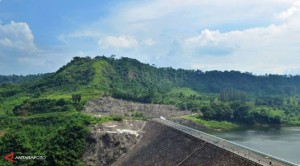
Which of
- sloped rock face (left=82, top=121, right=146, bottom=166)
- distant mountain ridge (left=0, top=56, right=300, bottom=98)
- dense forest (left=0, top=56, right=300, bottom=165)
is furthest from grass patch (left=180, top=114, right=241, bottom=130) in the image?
sloped rock face (left=82, top=121, right=146, bottom=166)

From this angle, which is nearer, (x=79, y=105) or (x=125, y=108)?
(x=79, y=105)

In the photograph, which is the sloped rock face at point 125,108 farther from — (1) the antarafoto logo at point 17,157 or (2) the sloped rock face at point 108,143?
(1) the antarafoto logo at point 17,157

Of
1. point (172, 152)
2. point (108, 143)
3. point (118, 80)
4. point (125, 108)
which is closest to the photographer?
point (172, 152)

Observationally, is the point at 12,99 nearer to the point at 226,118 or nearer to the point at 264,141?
the point at 226,118

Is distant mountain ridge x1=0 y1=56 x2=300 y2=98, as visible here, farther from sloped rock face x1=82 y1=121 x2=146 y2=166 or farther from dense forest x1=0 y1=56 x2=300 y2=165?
sloped rock face x1=82 y1=121 x2=146 y2=166

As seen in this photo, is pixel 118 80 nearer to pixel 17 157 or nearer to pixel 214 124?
pixel 214 124

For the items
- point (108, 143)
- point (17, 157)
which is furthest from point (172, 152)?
point (17, 157)

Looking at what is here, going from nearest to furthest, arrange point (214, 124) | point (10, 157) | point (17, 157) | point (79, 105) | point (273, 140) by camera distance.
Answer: point (17, 157)
point (10, 157)
point (273, 140)
point (79, 105)
point (214, 124)
